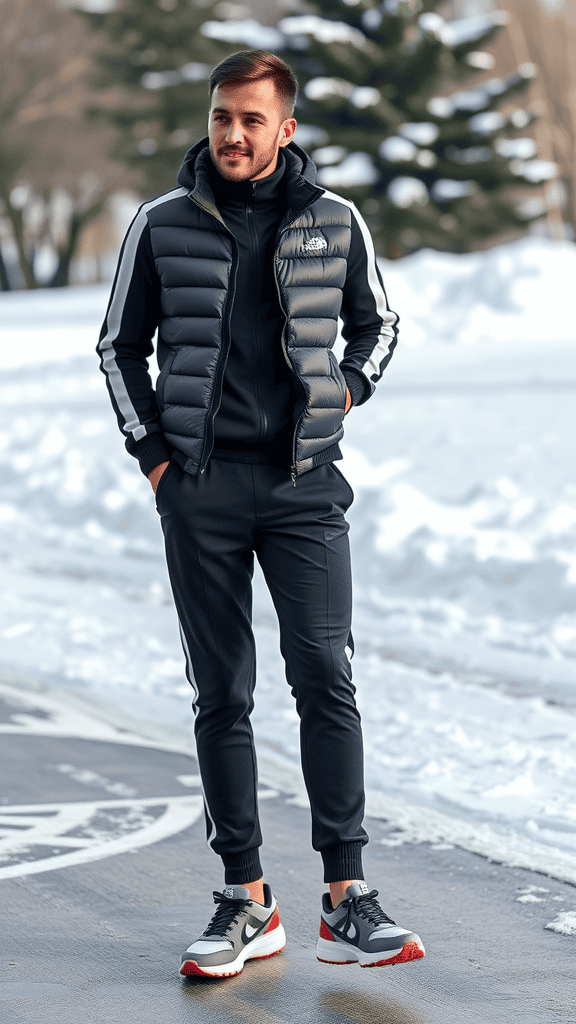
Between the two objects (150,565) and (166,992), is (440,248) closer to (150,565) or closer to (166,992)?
(150,565)

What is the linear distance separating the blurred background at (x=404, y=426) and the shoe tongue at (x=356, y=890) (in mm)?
916

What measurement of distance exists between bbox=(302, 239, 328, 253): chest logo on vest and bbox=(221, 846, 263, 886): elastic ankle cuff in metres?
1.46

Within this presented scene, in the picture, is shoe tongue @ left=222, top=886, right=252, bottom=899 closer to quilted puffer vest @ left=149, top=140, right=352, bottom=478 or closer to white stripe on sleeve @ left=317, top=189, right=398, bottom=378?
quilted puffer vest @ left=149, top=140, right=352, bottom=478

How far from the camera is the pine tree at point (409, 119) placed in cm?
2764

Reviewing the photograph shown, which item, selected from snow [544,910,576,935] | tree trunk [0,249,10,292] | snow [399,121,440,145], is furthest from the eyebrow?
tree trunk [0,249,10,292]

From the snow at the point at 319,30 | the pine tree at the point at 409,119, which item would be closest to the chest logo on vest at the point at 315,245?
the pine tree at the point at 409,119

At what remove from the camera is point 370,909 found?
3434 mm

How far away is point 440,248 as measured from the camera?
96.7 feet

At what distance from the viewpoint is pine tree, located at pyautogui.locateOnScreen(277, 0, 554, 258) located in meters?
27.6

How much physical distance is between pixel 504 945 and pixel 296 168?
1.98 metres

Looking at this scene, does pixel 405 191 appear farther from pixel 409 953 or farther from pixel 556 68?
pixel 409 953

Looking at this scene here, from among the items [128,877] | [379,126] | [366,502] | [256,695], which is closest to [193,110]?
[379,126]

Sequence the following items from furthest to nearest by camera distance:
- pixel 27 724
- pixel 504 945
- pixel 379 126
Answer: pixel 379 126
pixel 27 724
pixel 504 945

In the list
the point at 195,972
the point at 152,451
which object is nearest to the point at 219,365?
the point at 152,451
